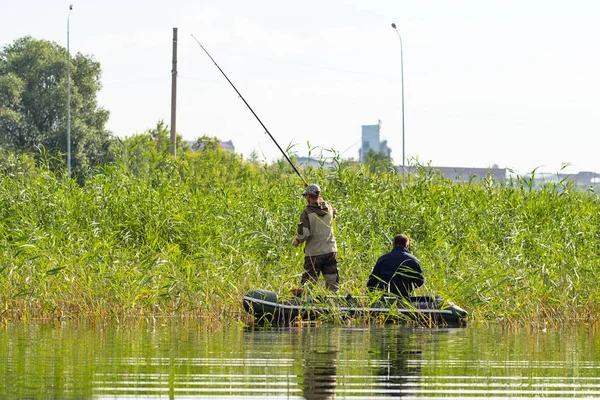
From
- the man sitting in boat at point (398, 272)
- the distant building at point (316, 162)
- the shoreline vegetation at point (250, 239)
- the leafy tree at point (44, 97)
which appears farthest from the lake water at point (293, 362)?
the leafy tree at point (44, 97)

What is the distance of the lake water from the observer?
804cm

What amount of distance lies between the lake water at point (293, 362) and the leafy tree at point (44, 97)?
47.0 metres

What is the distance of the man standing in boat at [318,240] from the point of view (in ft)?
49.1

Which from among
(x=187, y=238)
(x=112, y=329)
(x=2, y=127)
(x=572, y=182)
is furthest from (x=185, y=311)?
(x=2, y=127)

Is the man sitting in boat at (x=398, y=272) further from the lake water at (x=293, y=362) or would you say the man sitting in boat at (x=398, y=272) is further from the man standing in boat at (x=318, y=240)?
the man standing in boat at (x=318, y=240)

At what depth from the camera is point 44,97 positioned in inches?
2392

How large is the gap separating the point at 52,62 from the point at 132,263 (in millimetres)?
47943

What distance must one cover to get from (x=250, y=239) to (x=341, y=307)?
12.3ft

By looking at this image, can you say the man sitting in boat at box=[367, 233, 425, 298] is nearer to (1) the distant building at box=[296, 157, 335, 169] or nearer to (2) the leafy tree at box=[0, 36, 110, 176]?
(1) the distant building at box=[296, 157, 335, 169]

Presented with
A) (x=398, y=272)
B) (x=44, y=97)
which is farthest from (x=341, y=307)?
(x=44, y=97)

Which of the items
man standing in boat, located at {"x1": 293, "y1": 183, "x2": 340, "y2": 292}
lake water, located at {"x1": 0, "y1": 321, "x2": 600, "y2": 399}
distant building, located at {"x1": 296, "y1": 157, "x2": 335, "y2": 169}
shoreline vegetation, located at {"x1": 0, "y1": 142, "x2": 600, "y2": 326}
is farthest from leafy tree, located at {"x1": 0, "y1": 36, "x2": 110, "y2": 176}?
lake water, located at {"x1": 0, "y1": 321, "x2": 600, "y2": 399}

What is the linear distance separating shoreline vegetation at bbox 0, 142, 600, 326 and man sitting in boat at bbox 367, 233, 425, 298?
2.57 feet

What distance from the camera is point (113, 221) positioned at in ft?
62.9

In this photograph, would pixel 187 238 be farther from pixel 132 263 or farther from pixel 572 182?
pixel 572 182
